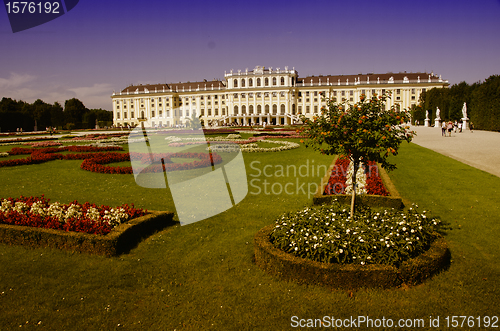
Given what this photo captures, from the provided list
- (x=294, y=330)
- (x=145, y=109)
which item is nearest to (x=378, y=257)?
(x=294, y=330)

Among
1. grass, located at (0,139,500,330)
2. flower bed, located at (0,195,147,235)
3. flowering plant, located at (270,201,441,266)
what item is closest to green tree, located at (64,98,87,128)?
flower bed, located at (0,195,147,235)

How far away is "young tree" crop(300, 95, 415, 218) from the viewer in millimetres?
4441

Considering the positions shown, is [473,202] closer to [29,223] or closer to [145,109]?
[29,223]

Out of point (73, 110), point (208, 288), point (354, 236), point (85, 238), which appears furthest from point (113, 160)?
point (73, 110)

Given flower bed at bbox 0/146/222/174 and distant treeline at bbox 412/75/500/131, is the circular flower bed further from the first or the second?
distant treeline at bbox 412/75/500/131

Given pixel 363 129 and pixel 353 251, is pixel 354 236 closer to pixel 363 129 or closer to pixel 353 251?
pixel 353 251

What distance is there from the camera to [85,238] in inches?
181

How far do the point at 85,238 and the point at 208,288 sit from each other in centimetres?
207

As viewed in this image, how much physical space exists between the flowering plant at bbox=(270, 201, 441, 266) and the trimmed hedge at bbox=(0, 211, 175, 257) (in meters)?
2.15

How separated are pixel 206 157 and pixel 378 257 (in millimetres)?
9465

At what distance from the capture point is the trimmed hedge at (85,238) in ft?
15.0

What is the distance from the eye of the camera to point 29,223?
16.6 feet

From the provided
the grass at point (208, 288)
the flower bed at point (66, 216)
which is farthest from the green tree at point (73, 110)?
the grass at point (208, 288)

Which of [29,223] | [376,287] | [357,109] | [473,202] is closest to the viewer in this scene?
[376,287]
